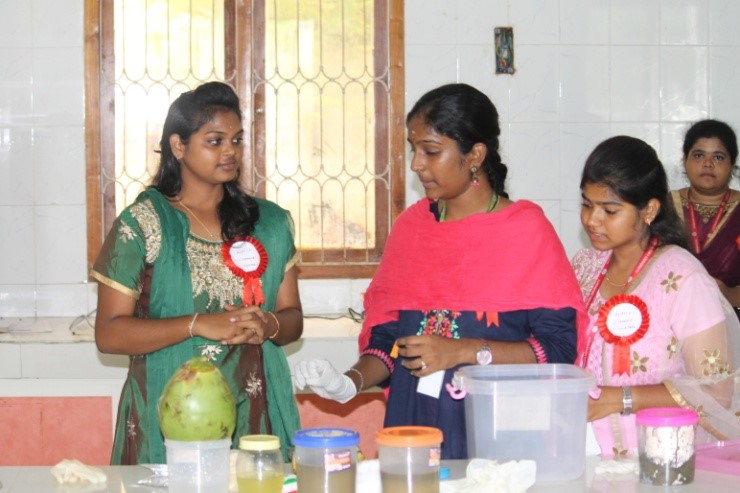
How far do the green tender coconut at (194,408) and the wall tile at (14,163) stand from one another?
2891 millimetres

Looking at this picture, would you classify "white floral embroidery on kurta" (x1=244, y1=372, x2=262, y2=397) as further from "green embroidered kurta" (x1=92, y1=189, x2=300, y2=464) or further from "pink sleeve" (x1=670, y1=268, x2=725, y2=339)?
"pink sleeve" (x1=670, y1=268, x2=725, y2=339)

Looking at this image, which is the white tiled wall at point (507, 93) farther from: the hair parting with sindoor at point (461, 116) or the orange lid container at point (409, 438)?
the orange lid container at point (409, 438)

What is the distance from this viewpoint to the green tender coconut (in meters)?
2.02

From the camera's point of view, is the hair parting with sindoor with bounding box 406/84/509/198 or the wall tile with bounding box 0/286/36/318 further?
the wall tile with bounding box 0/286/36/318

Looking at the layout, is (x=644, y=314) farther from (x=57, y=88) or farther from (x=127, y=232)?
(x=57, y=88)

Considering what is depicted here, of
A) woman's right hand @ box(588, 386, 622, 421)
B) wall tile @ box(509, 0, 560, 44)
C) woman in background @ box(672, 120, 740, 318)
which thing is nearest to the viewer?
woman's right hand @ box(588, 386, 622, 421)

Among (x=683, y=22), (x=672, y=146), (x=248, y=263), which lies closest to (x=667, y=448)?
(x=248, y=263)

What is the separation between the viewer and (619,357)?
2.62 m

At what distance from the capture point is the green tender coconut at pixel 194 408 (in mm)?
2023

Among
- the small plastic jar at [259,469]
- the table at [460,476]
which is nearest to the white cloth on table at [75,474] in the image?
the table at [460,476]

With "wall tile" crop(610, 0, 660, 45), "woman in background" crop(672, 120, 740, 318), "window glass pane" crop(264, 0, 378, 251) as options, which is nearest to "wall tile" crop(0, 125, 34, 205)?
"window glass pane" crop(264, 0, 378, 251)

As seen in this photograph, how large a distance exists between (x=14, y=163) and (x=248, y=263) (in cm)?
227

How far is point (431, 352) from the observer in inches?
97.2

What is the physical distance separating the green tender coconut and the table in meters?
0.17
